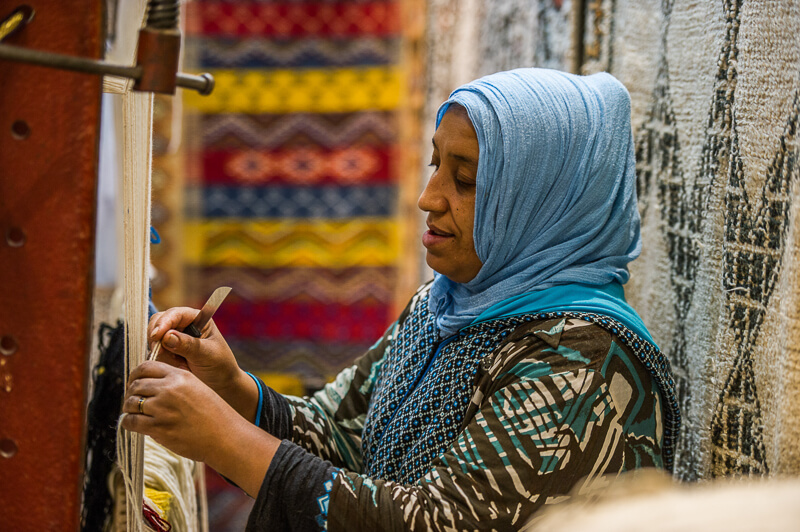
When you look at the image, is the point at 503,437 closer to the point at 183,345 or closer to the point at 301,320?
the point at 183,345

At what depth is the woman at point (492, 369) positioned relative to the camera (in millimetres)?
785

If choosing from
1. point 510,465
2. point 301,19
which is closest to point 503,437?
point 510,465

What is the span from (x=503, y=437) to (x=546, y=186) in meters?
0.34

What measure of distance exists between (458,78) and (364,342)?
1.56 m

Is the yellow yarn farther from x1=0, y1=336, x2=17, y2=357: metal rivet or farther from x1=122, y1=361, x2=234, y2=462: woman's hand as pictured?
x1=0, y1=336, x2=17, y2=357: metal rivet

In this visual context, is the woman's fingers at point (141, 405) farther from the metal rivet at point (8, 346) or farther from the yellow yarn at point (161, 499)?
the yellow yarn at point (161, 499)

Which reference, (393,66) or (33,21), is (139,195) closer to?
(33,21)

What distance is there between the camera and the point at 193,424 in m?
0.77

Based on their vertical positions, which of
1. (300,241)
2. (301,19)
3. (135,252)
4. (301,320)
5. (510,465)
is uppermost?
(301,19)

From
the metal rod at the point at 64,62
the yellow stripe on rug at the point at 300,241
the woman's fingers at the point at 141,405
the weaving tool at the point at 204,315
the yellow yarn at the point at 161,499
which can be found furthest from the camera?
the yellow stripe on rug at the point at 300,241

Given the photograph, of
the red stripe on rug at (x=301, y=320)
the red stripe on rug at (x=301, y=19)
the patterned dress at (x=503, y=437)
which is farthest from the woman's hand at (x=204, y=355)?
the red stripe on rug at (x=301, y=19)

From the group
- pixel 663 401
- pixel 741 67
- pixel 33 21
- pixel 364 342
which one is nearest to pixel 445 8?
pixel 364 342

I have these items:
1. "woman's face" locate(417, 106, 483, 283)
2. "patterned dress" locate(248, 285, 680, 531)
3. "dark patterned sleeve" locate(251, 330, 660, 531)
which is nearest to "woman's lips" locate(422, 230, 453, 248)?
"woman's face" locate(417, 106, 483, 283)

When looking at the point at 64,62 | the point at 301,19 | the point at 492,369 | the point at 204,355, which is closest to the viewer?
the point at 64,62
